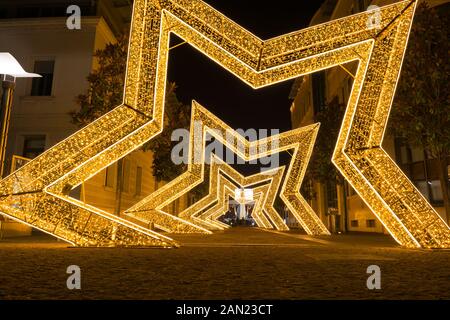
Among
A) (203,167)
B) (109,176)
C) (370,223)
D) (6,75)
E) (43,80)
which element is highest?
(43,80)

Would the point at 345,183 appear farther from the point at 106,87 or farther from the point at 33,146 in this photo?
the point at 33,146

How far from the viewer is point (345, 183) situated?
995 inches

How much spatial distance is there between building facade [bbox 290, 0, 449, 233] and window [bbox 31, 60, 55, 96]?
14.2m

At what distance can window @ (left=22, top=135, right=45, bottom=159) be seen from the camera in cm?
1695

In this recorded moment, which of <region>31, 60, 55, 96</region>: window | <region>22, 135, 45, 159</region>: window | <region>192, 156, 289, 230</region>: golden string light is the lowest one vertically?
<region>192, 156, 289, 230</region>: golden string light

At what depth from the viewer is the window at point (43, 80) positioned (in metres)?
17.8

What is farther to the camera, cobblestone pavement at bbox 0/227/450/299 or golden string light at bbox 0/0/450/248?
golden string light at bbox 0/0/450/248

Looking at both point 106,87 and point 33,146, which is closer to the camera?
point 106,87

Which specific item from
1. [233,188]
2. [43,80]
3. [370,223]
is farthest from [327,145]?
[43,80]

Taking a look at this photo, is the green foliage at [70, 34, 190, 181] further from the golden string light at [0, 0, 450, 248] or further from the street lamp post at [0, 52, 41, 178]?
the golden string light at [0, 0, 450, 248]

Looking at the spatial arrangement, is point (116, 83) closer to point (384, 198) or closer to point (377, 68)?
point (377, 68)

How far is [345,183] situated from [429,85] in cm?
1546

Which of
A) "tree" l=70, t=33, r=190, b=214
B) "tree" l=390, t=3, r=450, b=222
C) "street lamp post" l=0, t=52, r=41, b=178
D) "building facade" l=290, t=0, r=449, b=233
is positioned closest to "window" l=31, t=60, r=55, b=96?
"tree" l=70, t=33, r=190, b=214
